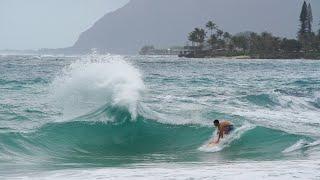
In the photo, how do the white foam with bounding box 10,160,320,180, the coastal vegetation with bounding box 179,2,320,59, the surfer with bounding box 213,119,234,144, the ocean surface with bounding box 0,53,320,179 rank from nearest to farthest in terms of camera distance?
1. the white foam with bounding box 10,160,320,180
2. the ocean surface with bounding box 0,53,320,179
3. the surfer with bounding box 213,119,234,144
4. the coastal vegetation with bounding box 179,2,320,59

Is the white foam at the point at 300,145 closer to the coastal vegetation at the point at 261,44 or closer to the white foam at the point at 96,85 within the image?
the white foam at the point at 96,85

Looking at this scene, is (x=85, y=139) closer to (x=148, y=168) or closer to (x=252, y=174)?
(x=148, y=168)

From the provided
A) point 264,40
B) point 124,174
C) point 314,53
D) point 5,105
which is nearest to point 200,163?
point 124,174

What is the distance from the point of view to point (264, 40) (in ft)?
548

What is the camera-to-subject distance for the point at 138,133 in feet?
66.4

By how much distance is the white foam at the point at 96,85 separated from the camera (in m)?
24.0

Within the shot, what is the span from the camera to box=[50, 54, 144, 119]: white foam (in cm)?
2395

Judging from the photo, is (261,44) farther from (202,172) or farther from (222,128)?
(202,172)

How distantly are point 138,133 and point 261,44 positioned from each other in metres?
A: 150

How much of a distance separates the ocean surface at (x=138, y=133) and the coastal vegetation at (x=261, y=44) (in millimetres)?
125771

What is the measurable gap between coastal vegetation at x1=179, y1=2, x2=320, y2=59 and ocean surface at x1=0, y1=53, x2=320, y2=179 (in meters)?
126

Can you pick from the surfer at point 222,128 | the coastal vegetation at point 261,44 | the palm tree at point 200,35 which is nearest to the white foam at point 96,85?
the surfer at point 222,128

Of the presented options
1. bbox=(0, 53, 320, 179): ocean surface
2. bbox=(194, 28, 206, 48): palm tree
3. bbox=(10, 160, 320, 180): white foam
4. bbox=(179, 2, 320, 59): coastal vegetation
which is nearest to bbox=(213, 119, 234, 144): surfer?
bbox=(0, 53, 320, 179): ocean surface

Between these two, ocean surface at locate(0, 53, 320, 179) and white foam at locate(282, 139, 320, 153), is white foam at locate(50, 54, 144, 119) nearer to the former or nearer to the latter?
ocean surface at locate(0, 53, 320, 179)
